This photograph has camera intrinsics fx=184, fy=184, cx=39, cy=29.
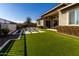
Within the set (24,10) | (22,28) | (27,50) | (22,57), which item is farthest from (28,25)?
(22,57)

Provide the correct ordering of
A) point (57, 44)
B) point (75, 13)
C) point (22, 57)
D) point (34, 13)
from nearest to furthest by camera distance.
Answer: point (22, 57) < point (57, 44) < point (75, 13) < point (34, 13)

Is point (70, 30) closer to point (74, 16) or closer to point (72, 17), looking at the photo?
point (74, 16)

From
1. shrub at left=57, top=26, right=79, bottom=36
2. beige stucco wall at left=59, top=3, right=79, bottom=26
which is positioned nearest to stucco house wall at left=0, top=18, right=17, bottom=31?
shrub at left=57, top=26, right=79, bottom=36

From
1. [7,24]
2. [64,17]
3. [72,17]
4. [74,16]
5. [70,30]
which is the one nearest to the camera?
[70,30]

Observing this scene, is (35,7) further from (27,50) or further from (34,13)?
(27,50)

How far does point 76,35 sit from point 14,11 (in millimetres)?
5132

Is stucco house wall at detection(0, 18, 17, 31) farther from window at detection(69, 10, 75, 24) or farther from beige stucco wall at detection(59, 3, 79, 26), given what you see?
window at detection(69, 10, 75, 24)

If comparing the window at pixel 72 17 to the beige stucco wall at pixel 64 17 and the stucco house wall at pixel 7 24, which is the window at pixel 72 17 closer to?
the beige stucco wall at pixel 64 17

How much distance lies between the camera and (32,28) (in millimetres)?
16172

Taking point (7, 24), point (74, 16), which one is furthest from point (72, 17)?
point (7, 24)

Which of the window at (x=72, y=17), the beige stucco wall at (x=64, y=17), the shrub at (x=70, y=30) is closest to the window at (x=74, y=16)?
the window at (x=72, y=17)

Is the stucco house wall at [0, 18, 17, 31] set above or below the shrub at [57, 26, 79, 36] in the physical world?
above

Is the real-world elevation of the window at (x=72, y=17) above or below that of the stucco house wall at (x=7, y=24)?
above

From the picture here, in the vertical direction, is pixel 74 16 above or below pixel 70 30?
above
